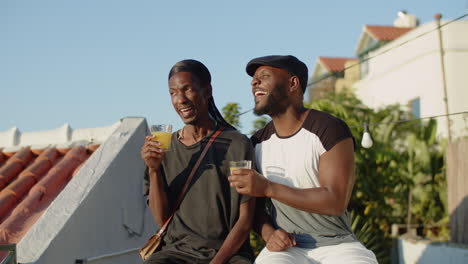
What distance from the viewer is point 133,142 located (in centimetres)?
570

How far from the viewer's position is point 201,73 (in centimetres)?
380

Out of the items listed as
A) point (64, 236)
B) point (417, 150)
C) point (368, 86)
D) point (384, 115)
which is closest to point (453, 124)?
point (384, 115)

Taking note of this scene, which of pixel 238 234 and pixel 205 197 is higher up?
pixel 205 197

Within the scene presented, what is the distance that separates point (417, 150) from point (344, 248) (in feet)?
44.2

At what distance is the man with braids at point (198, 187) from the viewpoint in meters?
3.47

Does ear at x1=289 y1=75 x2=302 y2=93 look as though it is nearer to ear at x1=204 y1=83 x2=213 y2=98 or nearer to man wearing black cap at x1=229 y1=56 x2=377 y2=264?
man wearing black cap at x1=229 y1=56 x2=377 y2=264

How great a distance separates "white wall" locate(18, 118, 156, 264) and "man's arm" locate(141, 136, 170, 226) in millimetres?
1154

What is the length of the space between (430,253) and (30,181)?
895 cm

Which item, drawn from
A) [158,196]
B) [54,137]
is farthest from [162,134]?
[54,137]

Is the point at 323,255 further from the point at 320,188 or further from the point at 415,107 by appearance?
the point at 415,107

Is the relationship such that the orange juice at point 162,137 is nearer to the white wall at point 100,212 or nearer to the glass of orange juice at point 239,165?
the glass of orange juice at point 239,165

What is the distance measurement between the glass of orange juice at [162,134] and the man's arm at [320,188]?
0.49 m

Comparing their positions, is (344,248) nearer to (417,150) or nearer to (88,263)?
(88,263)

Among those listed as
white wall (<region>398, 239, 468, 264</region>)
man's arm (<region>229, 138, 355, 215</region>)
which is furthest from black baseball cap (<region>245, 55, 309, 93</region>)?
white wall (<region>398, 239, 468, 264</region>)
